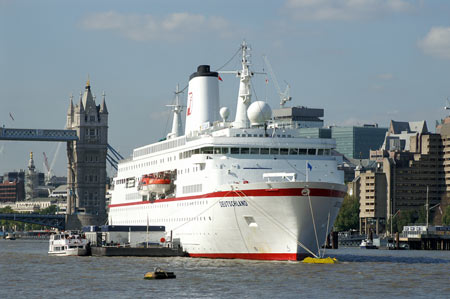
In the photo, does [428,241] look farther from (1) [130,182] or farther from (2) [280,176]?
(2) [280,176]

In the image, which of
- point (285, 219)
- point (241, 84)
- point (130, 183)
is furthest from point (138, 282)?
point (130, 183)

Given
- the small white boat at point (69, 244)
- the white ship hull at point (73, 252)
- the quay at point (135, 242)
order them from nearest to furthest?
the quay at point (135, 242), the white ship hull at point (73, 252), the small white boat at point (69, 244)

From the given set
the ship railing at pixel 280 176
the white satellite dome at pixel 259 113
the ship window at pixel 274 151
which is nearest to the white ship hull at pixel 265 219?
the ship railing at pixel 280 176

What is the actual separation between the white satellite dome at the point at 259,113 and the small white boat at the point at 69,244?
23460mm

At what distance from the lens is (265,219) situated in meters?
72.3

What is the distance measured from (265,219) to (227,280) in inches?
450

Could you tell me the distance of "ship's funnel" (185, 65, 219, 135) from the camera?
9144 centimetres

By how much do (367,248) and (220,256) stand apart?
8807 centimetres

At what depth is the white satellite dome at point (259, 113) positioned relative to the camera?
81.4 metres

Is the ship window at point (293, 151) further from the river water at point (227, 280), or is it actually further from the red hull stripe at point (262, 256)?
the river water at point (227, 280)

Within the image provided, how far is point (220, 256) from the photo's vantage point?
7625 cm

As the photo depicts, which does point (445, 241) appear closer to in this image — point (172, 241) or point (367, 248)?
point (367, 248)

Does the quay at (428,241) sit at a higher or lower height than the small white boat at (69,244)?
lower

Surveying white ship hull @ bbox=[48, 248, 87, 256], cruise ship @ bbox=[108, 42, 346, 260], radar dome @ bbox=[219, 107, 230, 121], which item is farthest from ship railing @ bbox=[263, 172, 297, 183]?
white ship hull @ bbox=[48, 248, 87, 256]
